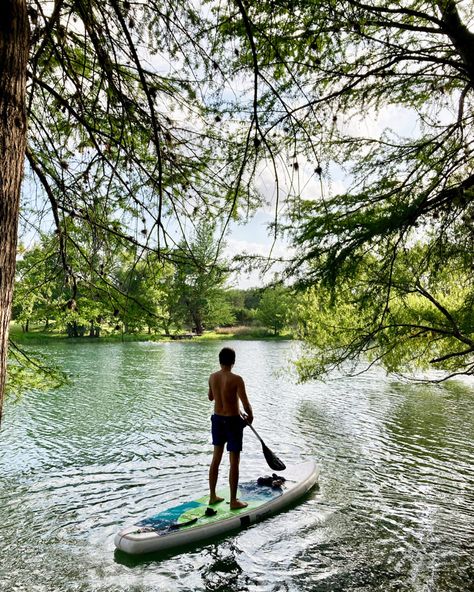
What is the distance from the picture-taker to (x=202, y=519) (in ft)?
20.2

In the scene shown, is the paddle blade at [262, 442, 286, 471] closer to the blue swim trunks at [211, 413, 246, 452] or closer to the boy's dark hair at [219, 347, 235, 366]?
the blue swim trunks at [211, 413, 246, 452]

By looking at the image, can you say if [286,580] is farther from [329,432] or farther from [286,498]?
[329,432]

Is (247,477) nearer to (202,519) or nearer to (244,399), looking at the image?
(202,519)

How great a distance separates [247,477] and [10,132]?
794 centimetres

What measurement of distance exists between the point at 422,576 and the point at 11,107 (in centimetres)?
615

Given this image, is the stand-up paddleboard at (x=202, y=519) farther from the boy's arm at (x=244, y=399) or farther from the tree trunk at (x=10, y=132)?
the tree trunk at (x=10, y=132)

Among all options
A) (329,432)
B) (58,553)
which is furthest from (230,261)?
(329,432)

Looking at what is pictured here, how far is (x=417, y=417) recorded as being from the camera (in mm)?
13938

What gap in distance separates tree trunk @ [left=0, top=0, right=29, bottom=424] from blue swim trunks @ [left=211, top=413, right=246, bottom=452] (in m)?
4.18

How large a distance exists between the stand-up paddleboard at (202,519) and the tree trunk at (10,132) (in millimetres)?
4791

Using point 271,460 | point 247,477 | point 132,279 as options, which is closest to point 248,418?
point 271,460

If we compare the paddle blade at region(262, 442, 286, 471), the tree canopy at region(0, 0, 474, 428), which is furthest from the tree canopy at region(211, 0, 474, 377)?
the paddle blade at region(262, 442, 286, 471)

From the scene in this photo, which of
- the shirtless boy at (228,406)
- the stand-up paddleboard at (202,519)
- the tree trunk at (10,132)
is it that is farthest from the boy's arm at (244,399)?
the tree trunk at (10,132)

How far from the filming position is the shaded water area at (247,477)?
537cm
